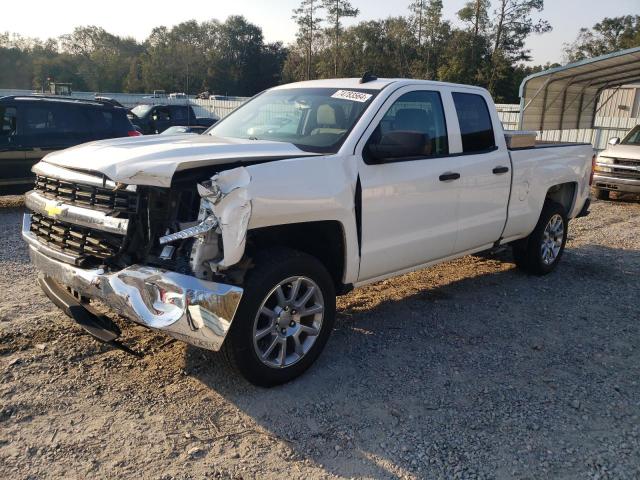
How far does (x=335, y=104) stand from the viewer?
4438mm

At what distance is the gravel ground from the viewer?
9.67 ft

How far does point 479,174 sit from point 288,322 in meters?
2.42

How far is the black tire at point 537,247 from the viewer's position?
620 centimetres

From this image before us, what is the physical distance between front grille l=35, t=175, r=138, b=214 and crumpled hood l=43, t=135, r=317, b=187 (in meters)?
0.13

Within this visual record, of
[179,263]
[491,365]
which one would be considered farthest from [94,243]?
[491,365]

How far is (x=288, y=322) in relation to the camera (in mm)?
3631

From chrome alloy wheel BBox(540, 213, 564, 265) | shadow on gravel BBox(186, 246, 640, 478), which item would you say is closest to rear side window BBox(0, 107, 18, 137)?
shadow on gravel BBox(186, 246, 640, 478)

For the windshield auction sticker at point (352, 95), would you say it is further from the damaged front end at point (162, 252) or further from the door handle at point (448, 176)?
the damaged front end at point (162, 252)

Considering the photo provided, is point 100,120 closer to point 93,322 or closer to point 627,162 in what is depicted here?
point 93,322

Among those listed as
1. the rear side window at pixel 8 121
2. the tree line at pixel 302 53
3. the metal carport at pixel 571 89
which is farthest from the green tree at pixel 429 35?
the rear side window at pixel 8 121

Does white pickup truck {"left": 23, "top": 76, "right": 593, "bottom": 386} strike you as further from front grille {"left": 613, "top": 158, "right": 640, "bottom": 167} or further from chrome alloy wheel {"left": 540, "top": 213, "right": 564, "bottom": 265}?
front grille {"left": 613, "top": 158, "right": 640, "bottom": 167}

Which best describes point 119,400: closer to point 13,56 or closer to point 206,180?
point 206,180

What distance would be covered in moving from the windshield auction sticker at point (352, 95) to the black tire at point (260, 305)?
1447 mm

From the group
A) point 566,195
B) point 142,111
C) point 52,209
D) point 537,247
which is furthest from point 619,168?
point 142,111
